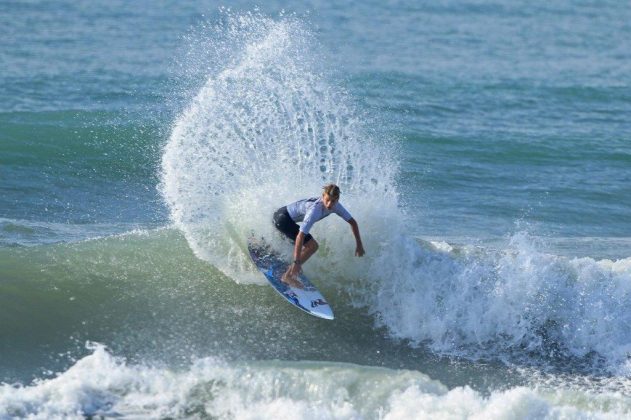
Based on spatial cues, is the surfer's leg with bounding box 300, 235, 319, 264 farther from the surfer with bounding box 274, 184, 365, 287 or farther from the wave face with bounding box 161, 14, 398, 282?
the wave face with bounding box 161, 14, 398, 282

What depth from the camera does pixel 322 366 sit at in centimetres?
1232

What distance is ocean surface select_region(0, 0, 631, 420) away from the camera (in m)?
11.8

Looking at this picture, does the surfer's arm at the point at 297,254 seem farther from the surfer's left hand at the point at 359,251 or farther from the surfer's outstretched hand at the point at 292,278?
the surfer's left hand at the point at 359,251

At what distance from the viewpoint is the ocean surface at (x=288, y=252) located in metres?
11.8

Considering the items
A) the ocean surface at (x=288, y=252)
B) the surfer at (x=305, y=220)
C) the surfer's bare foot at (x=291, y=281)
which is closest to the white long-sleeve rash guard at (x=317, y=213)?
the surfer at (x=305, y=220)

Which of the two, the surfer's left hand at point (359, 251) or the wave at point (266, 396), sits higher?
the surfer's left hand at point (359, 251)

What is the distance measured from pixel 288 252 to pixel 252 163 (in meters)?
1.96

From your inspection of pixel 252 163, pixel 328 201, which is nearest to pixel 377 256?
pixel 328 201

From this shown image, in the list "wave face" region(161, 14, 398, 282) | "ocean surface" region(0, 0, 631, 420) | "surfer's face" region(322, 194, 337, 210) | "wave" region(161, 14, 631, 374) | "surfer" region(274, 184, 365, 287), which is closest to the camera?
"ocean surface" region(0, 0, 631, 420)

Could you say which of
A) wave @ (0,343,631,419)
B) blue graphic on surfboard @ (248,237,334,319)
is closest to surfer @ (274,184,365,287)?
blue graphic on surfboard @ (248,237,334,319)

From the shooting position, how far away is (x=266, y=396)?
38.1 feet

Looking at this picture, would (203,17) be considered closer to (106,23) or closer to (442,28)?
(106,23)

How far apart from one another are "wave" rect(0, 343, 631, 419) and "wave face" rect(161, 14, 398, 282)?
297cm

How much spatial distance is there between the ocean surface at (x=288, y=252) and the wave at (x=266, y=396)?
26 millimetres
